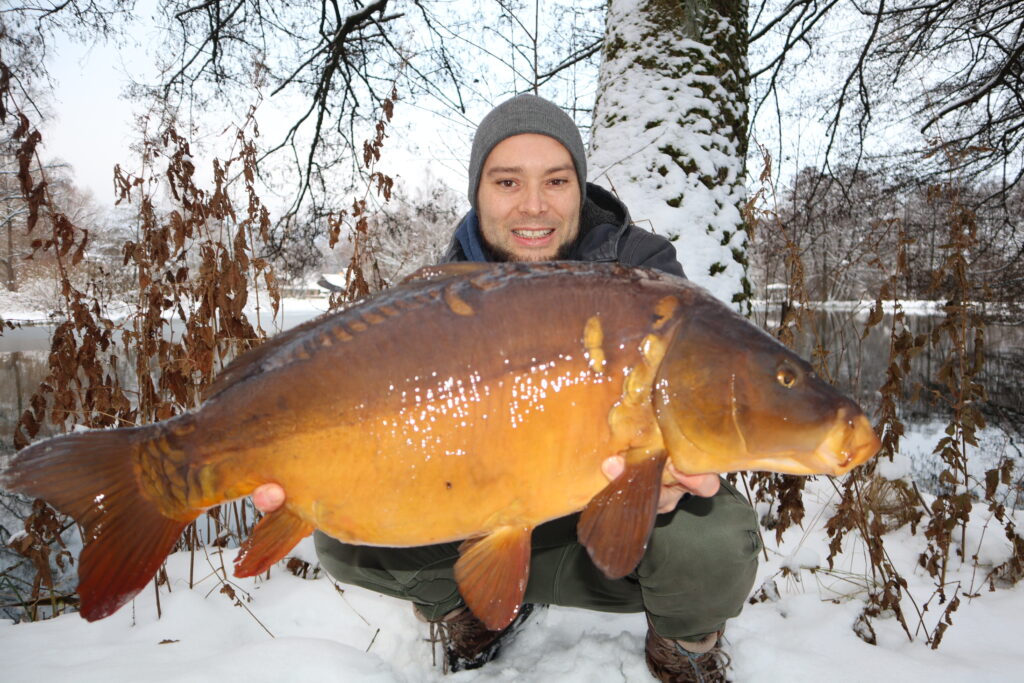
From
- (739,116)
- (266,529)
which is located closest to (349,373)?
(266,529)

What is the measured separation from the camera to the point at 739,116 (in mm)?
3891

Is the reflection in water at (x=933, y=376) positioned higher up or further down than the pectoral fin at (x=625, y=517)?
further down

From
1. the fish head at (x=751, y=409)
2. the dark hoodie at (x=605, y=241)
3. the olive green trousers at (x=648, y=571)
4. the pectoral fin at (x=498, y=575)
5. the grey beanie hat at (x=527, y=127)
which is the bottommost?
the olive green trousers at (x=648, y=571)

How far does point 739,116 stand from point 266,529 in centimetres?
368

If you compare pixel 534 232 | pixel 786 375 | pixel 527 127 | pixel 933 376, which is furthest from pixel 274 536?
pixel 933 376

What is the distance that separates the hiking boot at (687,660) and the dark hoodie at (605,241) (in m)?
1.37

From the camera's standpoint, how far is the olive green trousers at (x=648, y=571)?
2051 millimetres

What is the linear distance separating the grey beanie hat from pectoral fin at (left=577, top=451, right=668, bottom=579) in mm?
1634

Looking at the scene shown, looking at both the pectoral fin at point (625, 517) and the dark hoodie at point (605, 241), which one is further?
the dark hoodie at point (605, 241)

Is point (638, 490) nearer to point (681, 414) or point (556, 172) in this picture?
point (681, 414)

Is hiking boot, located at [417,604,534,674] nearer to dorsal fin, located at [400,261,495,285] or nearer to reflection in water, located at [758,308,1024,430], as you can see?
dorsal fin, located at [400,261,495,285]

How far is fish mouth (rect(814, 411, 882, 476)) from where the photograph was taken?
1374 mm

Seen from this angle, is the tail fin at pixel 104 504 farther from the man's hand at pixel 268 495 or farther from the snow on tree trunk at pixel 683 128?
the snow on tree trunk at pixel 683 128

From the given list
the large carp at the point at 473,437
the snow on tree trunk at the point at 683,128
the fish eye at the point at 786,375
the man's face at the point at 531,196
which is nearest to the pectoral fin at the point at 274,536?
the large carp at the point at 473,437
